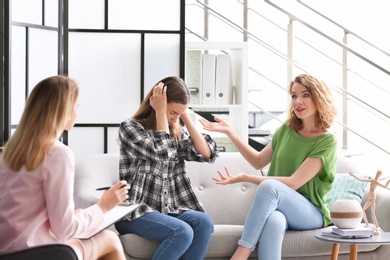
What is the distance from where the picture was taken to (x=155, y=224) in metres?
3.68

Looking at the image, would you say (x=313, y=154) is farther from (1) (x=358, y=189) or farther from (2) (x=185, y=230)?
(2) (x=185, y=230)

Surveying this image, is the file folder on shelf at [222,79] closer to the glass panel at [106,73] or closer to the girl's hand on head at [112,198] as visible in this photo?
the glass panel at [106,73]

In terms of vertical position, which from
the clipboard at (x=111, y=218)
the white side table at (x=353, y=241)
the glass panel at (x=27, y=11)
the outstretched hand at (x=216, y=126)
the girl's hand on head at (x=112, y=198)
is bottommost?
the white side table at (x=353, y=241)

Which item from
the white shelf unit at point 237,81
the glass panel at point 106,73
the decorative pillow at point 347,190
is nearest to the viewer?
the decorative pillow at point 347,190

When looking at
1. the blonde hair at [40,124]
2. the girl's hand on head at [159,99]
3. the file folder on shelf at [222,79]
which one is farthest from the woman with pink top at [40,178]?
the file folder on shelf at [222,79]

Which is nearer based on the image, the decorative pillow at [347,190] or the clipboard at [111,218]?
the clipboard at [111,218]

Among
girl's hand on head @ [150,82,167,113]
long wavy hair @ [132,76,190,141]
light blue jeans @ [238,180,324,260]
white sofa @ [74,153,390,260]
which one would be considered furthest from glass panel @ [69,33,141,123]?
light blue jeans @ [238,180,324,260]

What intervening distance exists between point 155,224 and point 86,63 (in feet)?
5.90

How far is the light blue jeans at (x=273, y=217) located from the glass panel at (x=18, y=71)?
146 cm

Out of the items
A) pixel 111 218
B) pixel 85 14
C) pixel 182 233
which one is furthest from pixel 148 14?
pixel 111 218

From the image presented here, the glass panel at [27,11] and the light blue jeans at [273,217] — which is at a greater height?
the glass panel at [27,11]

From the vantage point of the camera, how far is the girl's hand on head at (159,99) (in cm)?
379

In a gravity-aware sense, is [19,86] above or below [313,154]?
above

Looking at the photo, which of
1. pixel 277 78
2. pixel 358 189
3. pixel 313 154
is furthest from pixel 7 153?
pixel 277 78
